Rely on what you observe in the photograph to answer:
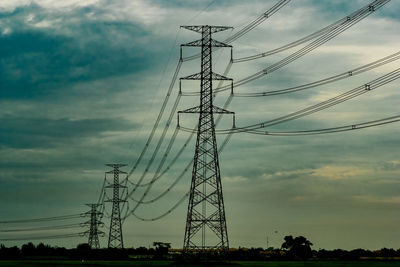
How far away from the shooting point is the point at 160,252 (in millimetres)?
149250

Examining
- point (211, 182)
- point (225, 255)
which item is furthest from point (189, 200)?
point (225, 255)

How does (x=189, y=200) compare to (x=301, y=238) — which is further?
(x=301, y=238)

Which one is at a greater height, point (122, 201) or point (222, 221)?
point (122, 201)

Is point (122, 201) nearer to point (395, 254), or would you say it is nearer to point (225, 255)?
point (225, 255)

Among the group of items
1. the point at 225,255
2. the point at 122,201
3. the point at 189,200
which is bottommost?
the point at 225,255

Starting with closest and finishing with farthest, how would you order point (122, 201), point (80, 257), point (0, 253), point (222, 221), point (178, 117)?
point (222, 221) < point (178, 117) < point (122, 201) < point (80, 257) < point (0, 253)

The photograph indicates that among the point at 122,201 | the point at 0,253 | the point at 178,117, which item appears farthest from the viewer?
the point at 0,253

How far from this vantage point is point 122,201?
449ft

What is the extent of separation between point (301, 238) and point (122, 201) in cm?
7882

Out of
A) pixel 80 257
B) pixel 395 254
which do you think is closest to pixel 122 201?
pixel 80 257

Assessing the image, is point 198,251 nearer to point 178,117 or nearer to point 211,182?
point 211,182

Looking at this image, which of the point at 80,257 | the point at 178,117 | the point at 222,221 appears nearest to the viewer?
the point at 222,221

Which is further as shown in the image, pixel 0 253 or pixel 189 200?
pixel 0 253

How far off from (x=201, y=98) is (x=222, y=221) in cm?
1578
